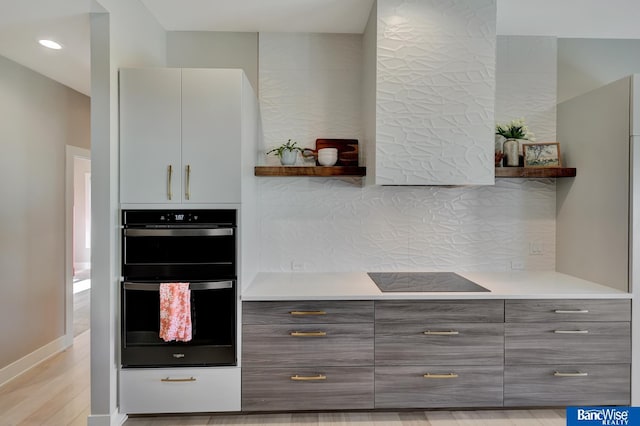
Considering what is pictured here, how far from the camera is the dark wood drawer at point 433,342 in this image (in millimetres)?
2238

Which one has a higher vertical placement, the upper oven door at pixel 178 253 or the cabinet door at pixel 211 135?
the cabinet door at pixel 211 135

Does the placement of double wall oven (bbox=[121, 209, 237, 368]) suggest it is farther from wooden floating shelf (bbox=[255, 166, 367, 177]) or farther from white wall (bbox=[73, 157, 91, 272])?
white wall (bbox=[73, 157, 91, 272])

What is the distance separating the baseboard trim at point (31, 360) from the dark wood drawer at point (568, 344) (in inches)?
140

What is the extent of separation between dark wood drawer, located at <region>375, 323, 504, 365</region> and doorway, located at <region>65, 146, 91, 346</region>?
3.03 meters

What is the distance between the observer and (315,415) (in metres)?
2.32

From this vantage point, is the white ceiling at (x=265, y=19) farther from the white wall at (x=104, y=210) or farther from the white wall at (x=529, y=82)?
the white wall at (x=104, y=210)

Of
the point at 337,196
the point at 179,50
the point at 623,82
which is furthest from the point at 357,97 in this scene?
the point at 623,82

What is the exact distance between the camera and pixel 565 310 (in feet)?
7.35

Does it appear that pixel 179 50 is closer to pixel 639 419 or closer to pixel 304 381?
pixel 304 381

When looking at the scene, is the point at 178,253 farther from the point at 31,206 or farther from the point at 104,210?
the point at 31,206

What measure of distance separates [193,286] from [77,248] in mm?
7058

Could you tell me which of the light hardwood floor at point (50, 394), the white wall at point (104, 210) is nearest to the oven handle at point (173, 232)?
the white wall at point (104, 210)

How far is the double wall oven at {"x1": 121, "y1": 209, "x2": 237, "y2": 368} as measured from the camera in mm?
2148

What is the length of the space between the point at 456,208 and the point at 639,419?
1.62 metres
